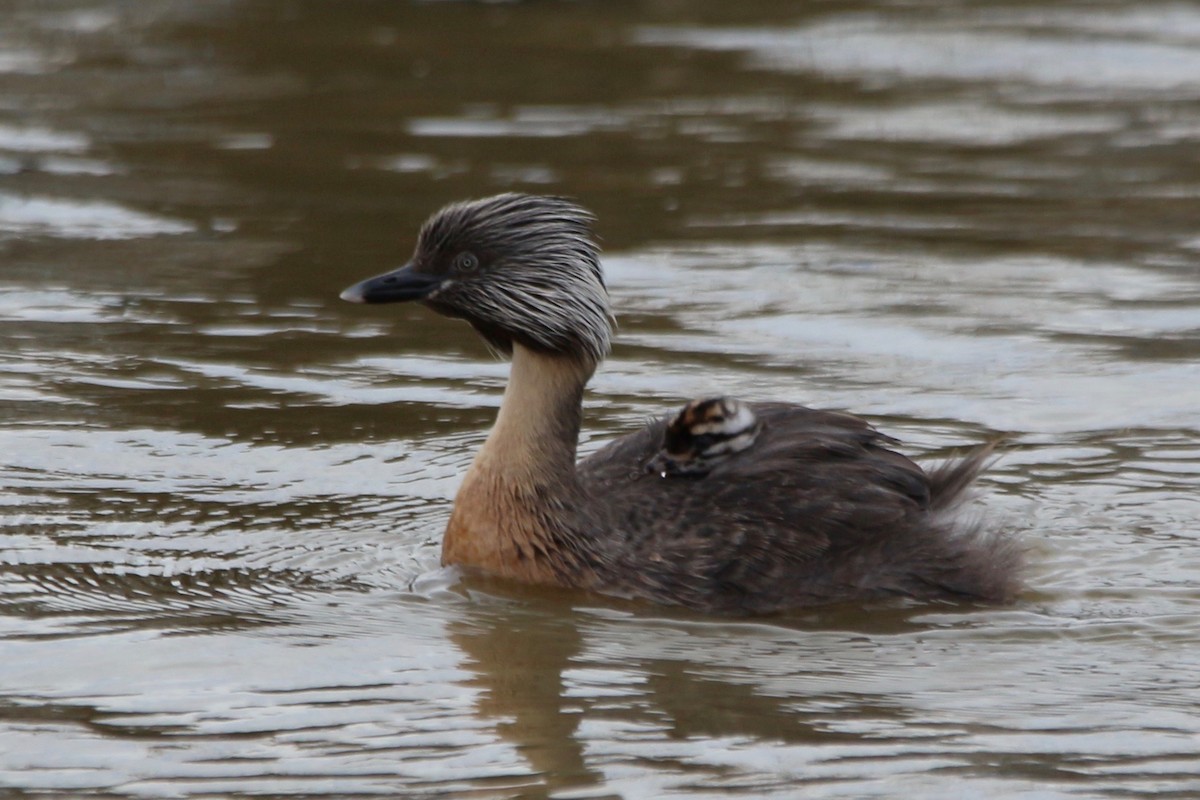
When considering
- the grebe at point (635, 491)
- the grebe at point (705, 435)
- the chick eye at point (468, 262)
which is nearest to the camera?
the grebe at point (635, 491)

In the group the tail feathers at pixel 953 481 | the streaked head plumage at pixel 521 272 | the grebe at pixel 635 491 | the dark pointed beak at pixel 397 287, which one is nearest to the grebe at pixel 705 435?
the grebe at pixel 635 491

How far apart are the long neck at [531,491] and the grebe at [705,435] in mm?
408

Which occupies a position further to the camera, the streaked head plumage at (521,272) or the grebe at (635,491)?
the streaked head plumage at (521,272)

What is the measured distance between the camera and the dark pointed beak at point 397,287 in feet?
28.5

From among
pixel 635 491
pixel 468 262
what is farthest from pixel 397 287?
pixel 635 491

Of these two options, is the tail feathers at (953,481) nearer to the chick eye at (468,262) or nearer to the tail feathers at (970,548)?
the tail feathers at (970,548)

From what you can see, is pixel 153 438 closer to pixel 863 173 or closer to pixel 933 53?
pixel 863 173

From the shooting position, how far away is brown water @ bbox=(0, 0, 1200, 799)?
22.9ft

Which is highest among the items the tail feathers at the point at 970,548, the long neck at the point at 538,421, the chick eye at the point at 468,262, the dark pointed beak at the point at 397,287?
the chick eye at the point at 468,262

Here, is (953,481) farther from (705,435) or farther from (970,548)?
(705,435)

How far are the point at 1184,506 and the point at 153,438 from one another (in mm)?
4780

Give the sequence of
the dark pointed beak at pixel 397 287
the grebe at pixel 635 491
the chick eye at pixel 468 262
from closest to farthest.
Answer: the grebe at pixel 635 491
the dark pointed beak at pixel 397 287
the chick eye at pixel 468 262

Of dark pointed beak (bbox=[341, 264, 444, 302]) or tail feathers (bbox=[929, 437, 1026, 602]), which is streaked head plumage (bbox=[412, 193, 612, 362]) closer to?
dark pointed beak (bbox=[341, 264, 444, 302])

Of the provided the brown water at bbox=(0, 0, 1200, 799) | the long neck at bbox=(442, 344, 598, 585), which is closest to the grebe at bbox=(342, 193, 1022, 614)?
the long neck at bbox=(442, 344, 598, 585)
